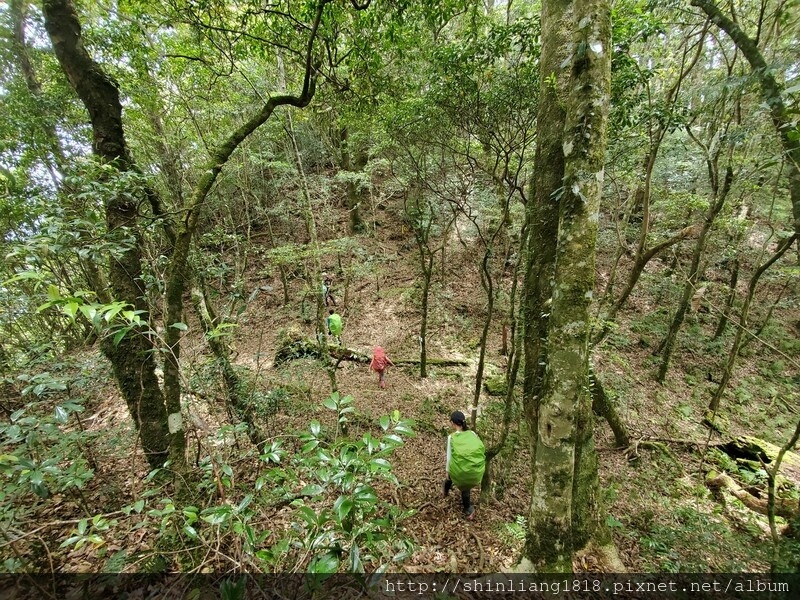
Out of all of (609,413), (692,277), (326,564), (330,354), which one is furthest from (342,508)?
(692,277)

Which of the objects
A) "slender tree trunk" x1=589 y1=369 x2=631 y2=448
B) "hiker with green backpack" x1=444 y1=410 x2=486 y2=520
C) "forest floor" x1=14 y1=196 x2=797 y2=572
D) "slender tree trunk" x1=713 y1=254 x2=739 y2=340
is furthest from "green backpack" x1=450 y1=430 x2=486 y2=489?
"slender tree trunk" x1=713 y1=254 x2=739 y2=340

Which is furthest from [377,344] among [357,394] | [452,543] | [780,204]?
[780,204]

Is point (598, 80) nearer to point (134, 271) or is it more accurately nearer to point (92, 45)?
point (134, 271)

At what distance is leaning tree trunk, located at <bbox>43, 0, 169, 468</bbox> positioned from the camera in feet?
11.6

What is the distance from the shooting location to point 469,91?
628cm

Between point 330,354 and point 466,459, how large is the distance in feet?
19.7

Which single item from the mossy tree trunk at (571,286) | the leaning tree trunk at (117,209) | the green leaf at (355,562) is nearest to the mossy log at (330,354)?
the leaning tree trunk at (117,209)

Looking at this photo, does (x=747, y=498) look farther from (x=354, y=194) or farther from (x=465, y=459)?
(x=354, y=194)

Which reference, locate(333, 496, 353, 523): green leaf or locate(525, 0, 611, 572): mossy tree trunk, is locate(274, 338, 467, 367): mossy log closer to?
locate(525, 0, 611, 572): mossy tree trunk

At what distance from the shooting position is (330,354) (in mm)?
10070

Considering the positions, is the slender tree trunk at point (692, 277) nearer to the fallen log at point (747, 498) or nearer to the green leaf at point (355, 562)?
the fallen log at point (747, 498)

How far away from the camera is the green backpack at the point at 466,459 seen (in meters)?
5.01

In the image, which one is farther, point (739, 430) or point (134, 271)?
point (739, 430)

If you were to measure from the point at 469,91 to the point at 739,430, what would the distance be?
11128mm
